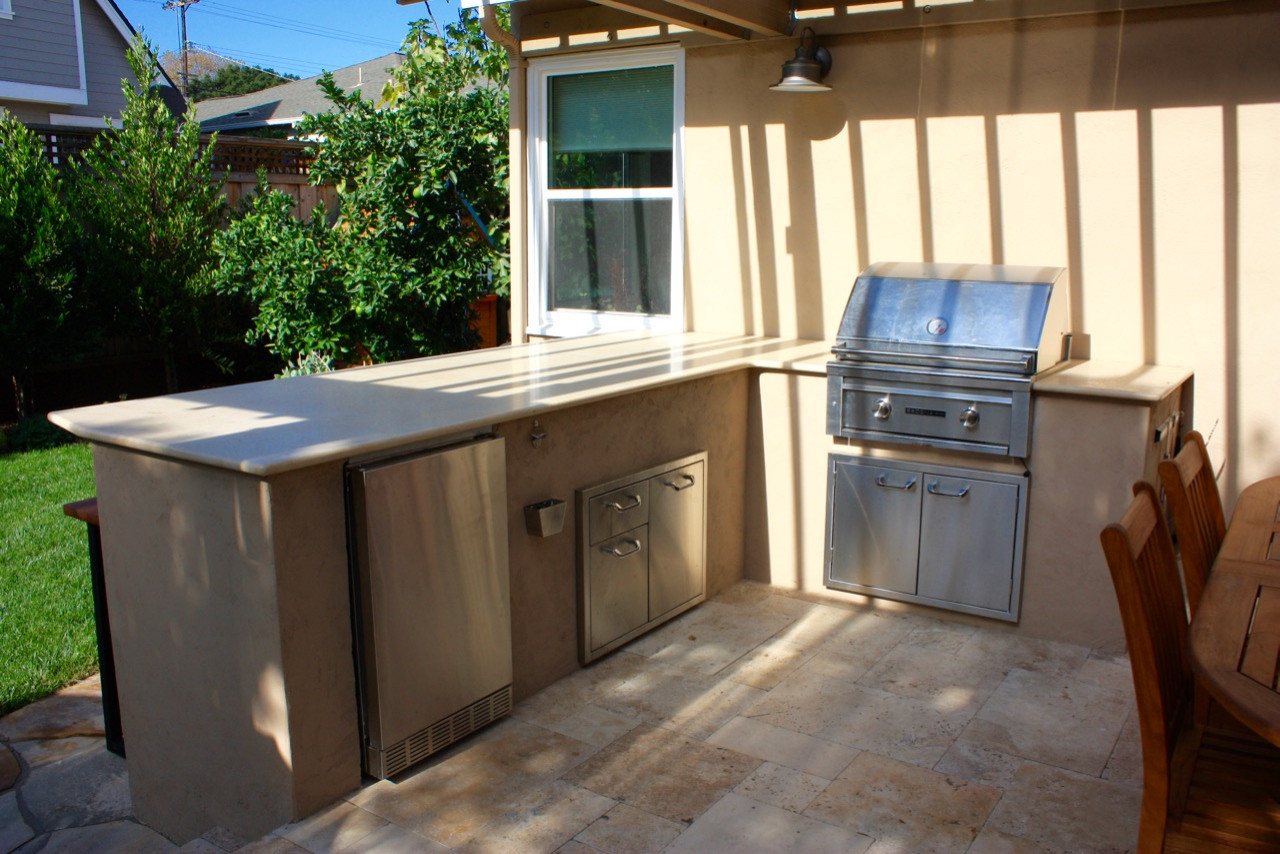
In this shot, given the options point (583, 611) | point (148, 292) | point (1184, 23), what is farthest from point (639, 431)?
point (148, 292)

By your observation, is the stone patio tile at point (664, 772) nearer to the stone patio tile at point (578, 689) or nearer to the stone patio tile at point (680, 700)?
the stone patio tile at point (680, 700)

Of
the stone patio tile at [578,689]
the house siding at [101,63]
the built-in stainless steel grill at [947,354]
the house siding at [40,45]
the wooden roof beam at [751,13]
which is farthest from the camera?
the house siding at [101,63]

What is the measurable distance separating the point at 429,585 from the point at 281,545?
0.48m

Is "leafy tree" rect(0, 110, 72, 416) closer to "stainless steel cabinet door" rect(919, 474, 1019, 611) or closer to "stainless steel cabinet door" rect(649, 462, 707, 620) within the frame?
"stainless steel cabinet door" rect(649, 462, 707, 620)

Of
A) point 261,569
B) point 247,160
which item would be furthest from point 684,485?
point 247,160

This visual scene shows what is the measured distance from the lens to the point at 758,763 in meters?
2.93

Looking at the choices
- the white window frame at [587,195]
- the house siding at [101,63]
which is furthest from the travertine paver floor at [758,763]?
the house siding at [101,63]

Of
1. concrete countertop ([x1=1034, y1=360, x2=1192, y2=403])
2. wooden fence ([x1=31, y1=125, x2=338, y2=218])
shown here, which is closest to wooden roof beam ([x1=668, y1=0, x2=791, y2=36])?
concrete countertop ([x1=1034, y1=360, x2=1192, y2=403])

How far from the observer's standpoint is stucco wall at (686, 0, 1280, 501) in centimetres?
391

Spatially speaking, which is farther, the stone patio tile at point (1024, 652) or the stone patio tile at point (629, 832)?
the stone patio tile at point (1024, 652)

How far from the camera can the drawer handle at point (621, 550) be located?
361 cm

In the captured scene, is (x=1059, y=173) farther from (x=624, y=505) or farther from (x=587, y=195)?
(x=587, y=195)

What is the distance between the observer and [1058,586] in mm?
3820

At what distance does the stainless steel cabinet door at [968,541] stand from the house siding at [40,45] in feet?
38.3
